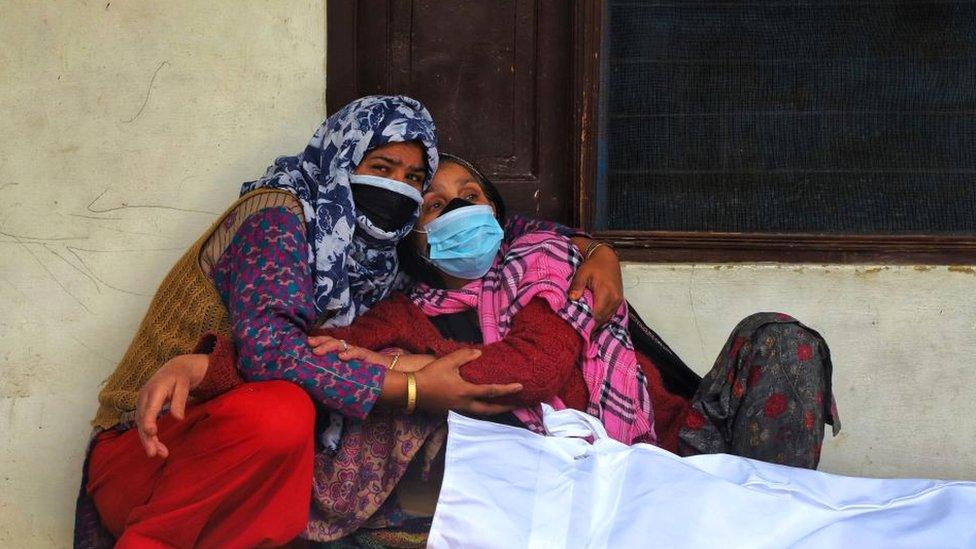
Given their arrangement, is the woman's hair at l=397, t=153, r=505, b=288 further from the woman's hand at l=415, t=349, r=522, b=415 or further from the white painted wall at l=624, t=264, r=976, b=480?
the white painted wall at l=624, t=264, r=976, b=480

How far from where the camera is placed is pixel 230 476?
2090 millimetres

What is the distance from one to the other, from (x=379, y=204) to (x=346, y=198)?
9cm

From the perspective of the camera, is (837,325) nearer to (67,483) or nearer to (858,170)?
(858,170)

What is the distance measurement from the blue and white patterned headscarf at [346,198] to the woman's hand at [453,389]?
11.9 inches

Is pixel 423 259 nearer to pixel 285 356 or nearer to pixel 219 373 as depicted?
pixel 285 356

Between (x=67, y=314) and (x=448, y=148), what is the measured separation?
1192mm

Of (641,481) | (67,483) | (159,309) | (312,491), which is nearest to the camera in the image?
(641,481)

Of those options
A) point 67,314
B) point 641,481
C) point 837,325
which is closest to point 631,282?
point 837,325

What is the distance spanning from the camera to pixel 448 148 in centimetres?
324

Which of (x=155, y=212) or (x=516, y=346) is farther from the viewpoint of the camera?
(x=155, y=212)

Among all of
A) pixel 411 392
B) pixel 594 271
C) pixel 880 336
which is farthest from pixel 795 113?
pixel 411 392

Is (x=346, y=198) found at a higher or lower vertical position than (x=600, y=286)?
higher

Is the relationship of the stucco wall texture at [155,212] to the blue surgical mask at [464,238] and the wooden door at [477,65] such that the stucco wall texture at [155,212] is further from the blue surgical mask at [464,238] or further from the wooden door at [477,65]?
the blue surgical mask at [464,238]

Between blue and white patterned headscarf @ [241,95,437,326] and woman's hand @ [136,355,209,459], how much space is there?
37 centimetres
